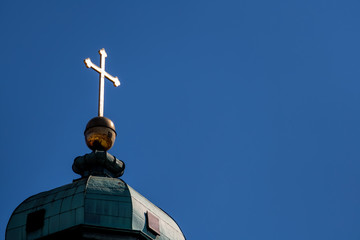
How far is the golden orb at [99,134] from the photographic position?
27.4 metres

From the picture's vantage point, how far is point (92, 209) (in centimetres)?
2370

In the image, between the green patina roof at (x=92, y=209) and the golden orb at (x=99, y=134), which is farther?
the golden orb at (x=99, y=134)

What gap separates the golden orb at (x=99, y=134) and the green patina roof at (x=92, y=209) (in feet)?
7.27

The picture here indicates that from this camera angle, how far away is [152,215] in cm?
2461

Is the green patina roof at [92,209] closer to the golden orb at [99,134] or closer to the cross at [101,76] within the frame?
the golden orb at [99,134]

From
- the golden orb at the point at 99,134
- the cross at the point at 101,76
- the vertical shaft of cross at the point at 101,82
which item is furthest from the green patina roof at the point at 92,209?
the cross at the point at 101,76

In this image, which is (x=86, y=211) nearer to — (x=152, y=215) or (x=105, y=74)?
(x=152, y=215)

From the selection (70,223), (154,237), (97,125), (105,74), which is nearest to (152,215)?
(154,237)

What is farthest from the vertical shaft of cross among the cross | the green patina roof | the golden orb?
the green patina roof

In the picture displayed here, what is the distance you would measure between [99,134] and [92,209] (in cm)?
410

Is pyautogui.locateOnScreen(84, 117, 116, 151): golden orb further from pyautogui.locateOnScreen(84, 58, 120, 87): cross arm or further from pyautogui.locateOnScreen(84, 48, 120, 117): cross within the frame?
pyautogui.locateOnScreen(84, 58, 120, 87): cross arm

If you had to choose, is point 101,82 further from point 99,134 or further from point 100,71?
point 99,134

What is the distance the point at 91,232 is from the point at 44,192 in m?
2.59

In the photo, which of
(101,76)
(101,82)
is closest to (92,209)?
(101,82)
